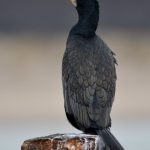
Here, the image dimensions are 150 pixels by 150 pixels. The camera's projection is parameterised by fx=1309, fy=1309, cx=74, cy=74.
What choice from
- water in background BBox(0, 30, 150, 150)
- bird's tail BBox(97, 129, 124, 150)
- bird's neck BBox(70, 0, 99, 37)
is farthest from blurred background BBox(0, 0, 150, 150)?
bird's tail BBox(97, 129, 124, 150)

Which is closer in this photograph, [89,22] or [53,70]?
[89,22]

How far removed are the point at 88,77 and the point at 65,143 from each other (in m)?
0.88

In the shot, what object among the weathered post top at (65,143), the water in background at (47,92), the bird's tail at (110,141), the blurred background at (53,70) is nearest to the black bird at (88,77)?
the bird's tail at (110,141)

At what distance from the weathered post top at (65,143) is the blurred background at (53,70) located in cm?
275

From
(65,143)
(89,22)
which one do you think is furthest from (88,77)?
(65,143)

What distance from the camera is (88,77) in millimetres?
4793

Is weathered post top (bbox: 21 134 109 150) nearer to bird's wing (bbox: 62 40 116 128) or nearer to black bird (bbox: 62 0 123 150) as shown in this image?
black bird (bbox: 62 0 123 150)

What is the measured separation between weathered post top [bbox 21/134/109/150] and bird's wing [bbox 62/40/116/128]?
0.77m

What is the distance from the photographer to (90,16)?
498 cm

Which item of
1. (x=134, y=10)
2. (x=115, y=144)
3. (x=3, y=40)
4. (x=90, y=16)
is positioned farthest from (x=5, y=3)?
(x=115, y=144)

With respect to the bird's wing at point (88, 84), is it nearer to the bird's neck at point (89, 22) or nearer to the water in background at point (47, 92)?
the bird's neck at point (89, 22)

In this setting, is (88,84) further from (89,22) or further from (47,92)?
(47,92)

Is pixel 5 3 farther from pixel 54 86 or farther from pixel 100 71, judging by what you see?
pixel 100 71

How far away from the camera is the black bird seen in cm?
475
